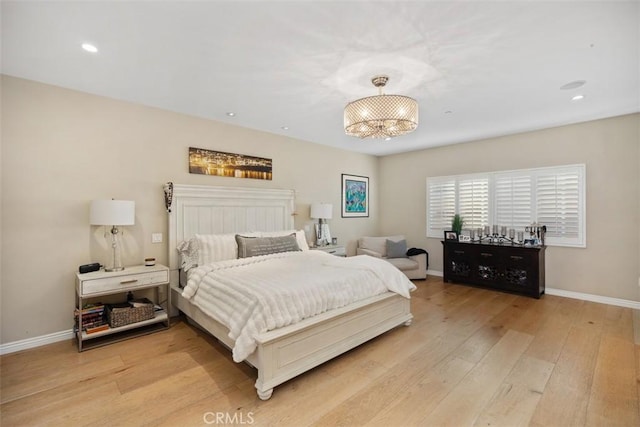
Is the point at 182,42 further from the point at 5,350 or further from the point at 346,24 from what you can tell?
the point at 5,350

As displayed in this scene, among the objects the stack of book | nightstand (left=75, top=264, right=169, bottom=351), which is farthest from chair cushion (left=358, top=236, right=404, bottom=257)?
the stack of book

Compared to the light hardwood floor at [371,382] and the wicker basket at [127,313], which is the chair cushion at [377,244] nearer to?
the light hardwood floor at [371,382]

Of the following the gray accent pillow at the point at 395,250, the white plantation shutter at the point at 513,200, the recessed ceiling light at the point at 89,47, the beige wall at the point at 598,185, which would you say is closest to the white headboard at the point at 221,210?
the recessed ceiling light at the point at 89,47

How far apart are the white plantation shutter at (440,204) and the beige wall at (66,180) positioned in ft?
13.8

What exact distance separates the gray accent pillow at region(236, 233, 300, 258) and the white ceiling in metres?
1.64

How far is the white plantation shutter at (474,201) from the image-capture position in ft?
16.8

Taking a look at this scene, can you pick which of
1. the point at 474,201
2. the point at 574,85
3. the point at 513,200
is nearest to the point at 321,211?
the point at 474,201

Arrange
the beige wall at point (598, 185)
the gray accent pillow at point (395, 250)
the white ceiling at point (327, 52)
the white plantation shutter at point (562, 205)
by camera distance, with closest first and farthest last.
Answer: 1. the white ceiling at point (327, 52)
2. the beige wall at point (598, 185)
3. the white plantation shutter at point (562, 205)
4. the gray accent pillow at point (395, 250)

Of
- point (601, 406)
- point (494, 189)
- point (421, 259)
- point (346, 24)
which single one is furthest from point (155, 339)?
point (494, 189)

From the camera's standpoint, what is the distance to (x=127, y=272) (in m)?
2.95

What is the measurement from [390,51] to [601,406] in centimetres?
297

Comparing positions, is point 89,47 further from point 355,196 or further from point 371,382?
point 355,196

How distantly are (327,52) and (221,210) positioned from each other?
2.55 metres

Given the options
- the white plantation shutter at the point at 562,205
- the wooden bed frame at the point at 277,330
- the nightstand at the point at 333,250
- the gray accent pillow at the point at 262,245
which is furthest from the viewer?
the nightstand at the point at 333,250
